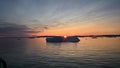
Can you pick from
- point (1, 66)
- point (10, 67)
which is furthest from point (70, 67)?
point (1, 66)

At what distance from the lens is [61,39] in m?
124

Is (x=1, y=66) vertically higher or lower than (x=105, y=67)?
higher

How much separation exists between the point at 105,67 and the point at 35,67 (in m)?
11.5

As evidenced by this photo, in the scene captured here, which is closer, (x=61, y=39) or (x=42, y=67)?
(x=42, y=67)

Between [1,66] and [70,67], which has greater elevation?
[1,66]

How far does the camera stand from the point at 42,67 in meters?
28.0

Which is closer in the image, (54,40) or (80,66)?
(80,66)

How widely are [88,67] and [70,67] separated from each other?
296 cm

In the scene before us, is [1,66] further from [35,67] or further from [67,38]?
[67,38]

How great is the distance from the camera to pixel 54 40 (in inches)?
4739

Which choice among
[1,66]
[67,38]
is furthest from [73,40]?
[1,66]

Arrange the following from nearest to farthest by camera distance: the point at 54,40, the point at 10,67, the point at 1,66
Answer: the point at 1,66 < the point at 10,67 < the point at 54,40

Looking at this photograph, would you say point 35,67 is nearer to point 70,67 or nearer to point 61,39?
point 70,67

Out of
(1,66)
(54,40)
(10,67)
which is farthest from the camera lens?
(54,40)
